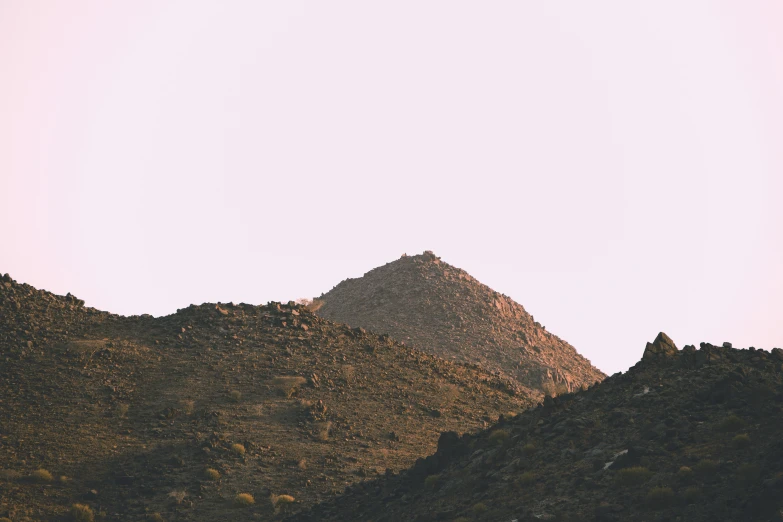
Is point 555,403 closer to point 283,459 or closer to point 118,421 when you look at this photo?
point 283,459

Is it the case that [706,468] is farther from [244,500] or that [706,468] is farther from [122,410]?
[122,410]

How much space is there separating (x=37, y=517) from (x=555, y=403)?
24.7m

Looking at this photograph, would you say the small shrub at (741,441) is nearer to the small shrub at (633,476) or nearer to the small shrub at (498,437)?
the small shrub at (633,476)

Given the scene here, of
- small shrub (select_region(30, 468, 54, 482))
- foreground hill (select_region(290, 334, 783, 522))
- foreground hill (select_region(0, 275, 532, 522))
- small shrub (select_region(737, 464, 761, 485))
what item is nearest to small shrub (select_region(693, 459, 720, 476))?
foreground hill (select_region(290, 334, 783, 522))

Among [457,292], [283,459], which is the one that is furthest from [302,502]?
[457,292]

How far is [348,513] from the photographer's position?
41.6 meters

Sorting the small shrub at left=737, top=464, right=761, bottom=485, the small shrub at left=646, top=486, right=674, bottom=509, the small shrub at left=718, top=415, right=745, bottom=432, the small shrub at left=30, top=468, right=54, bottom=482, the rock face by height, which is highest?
the rock face

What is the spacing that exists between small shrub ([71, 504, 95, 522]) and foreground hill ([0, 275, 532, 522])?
1.78ft

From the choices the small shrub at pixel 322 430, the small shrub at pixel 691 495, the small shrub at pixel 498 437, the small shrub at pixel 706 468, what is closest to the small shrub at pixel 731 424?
the small shrub at pixel 706 468

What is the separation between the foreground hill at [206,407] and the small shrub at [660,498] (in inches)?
850

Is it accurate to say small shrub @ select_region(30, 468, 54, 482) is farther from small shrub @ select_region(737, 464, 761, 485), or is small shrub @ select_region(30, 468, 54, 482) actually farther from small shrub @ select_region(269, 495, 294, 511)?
small shrub @ select_region(737, 464, 761, 485)

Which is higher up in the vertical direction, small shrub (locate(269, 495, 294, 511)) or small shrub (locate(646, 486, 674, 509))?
small shrub (locate(269, 495, 294, 511))

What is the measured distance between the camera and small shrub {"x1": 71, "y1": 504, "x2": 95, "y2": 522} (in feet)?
143

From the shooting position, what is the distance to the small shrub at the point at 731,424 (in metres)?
33.6
